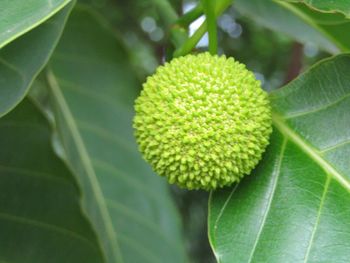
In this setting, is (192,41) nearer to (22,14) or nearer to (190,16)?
(190,16)

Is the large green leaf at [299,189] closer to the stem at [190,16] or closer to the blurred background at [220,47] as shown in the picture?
the stem at [190,16]

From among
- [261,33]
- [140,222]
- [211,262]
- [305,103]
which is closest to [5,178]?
[140,222]

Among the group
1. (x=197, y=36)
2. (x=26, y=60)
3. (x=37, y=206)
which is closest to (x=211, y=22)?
(x=197, y=36)

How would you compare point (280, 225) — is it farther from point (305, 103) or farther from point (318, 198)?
point (305, 103)

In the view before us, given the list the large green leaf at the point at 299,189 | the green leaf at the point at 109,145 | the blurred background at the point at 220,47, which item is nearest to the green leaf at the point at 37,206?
the green leaf at the point at 109,145

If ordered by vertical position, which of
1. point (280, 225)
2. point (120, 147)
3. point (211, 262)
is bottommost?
point (211, 262)

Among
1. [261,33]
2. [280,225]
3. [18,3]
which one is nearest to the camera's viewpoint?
[18,3]

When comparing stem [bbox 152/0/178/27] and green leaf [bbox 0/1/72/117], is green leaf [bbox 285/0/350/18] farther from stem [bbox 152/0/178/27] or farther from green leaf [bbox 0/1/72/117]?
green leaf [bbox 0/1/72/117]
